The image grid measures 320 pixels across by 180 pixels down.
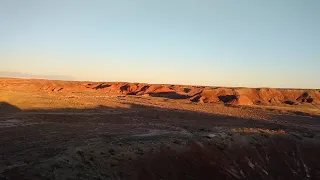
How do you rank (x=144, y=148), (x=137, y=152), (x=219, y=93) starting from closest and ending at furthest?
(x=137, y=152), (x=144, y=148), (x=219, y=93)

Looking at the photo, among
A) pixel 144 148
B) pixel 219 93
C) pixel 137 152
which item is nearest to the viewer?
pixel 137 152

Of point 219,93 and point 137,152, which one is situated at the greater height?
point 219,93

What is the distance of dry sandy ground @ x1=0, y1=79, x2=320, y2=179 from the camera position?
14.1m

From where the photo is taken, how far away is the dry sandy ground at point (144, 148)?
14.1 m

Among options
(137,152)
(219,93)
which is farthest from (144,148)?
(219,93)

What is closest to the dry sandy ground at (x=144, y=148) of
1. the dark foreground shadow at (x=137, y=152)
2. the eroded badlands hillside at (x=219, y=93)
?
the dark foreground shadow at (x=137, y=152)

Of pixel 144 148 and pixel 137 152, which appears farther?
pixel 144 148

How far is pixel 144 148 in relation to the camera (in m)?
17.5

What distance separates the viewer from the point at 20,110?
2947 centimetres

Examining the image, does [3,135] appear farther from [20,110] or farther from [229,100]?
[229,100]

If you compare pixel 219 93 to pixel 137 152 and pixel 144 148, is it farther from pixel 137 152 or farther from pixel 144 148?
pixel 137 152

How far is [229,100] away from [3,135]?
141 ft

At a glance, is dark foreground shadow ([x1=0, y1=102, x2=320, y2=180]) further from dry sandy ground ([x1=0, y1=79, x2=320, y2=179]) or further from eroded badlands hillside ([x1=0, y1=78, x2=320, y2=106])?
eroded badlands hillside ([x1=0, y1=78, x2=320, y2=106])

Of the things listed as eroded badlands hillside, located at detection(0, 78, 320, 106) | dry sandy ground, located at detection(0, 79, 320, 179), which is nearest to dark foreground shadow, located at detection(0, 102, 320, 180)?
dry sandy ground, located at detection(0, 79, 320, 179)
